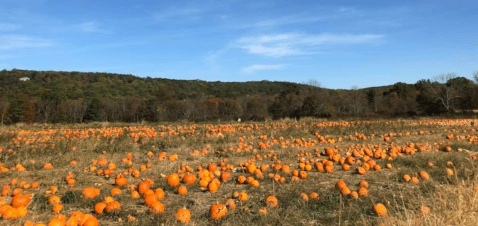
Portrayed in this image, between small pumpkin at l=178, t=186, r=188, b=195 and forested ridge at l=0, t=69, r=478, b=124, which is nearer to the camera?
small pumpkin at l=178, t=186, r=188, b=195

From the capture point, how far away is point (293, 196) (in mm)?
3910

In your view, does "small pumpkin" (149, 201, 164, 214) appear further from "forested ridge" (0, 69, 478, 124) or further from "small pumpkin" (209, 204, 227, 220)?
"forested ridge" (0, 69, 478, 124)

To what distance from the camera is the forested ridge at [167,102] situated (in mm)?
31672

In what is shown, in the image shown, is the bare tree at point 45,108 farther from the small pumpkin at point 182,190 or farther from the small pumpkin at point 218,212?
the small pumpkin at point 218,212

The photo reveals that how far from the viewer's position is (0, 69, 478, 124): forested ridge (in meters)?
31.7

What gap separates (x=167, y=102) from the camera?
34.4 meters

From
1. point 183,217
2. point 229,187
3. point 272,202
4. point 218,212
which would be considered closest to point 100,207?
point 183,217

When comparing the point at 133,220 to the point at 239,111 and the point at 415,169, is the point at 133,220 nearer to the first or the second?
the point at 415,169

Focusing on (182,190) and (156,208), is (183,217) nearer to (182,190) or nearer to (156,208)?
(156,208)

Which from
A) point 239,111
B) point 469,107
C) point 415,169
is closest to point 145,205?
point 415,169

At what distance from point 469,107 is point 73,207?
41070mm

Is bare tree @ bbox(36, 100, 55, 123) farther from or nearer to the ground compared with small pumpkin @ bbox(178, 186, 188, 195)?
farther from the ground

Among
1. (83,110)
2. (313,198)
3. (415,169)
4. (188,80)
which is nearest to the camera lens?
(313,198)

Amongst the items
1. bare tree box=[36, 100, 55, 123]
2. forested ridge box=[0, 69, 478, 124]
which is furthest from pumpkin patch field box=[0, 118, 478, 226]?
bare tree box=[36, 100, 55, 123]
